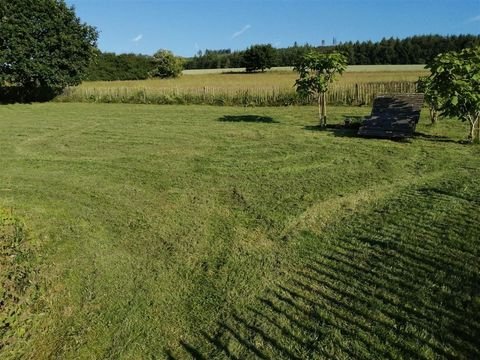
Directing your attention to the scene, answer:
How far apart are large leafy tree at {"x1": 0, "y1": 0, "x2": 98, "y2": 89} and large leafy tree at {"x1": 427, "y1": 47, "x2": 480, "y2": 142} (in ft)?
91.0

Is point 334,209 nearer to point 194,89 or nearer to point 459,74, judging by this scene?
point 459,74

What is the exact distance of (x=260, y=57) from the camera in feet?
274

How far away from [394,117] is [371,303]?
1164 centimetres

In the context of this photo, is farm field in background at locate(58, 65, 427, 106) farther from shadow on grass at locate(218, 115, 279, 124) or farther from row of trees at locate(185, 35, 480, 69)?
row of trees at locate(185, 35, 480, 69)

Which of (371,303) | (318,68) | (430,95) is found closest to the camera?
(371,303)

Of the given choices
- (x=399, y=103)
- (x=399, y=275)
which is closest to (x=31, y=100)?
(x=399, y=103)

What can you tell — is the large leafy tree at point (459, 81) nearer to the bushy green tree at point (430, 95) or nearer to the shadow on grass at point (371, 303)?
the bushy green tree at point (430, 95)

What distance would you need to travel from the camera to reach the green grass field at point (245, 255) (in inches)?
196

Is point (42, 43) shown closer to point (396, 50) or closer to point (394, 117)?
point (394, 117)

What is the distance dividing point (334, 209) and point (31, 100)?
33470 millimetres

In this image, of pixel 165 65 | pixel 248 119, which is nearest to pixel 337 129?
pixel 248 119

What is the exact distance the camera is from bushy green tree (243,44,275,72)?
3292 inches

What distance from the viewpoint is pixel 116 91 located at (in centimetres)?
3481

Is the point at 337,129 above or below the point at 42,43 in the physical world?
below
